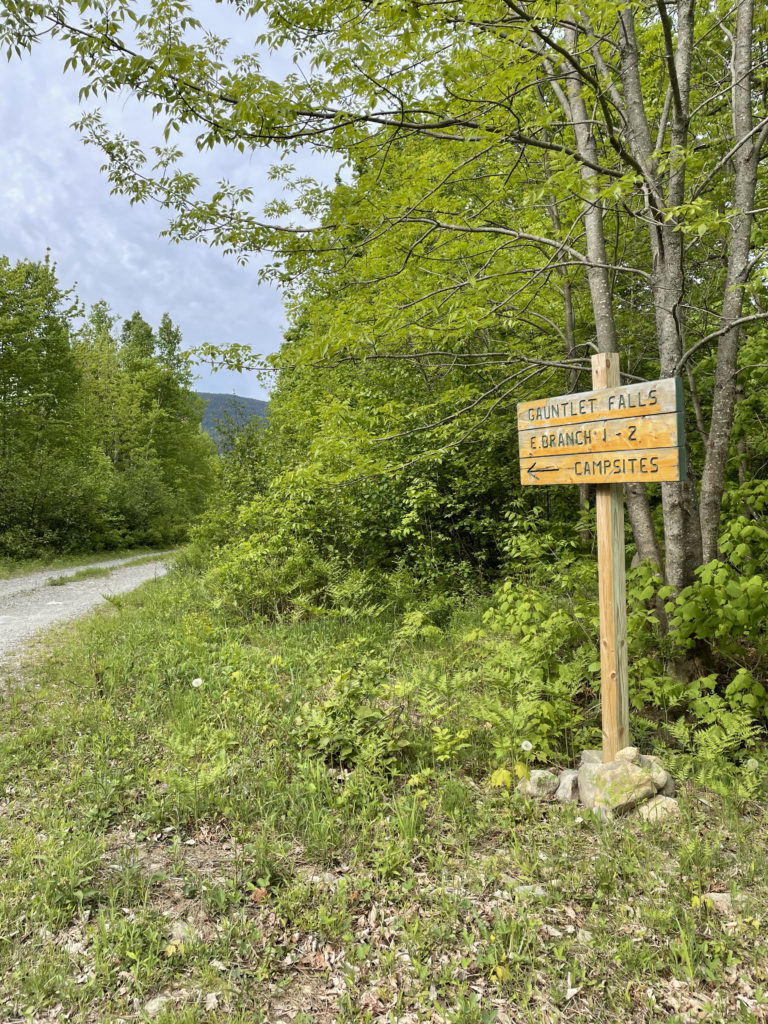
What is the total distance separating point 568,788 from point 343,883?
1.49 metres

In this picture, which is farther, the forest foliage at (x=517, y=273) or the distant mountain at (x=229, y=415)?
the distant mountain at (x=229, y=415)

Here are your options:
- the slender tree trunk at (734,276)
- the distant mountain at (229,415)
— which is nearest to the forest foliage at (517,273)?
the slender tree trunk at (734,276)

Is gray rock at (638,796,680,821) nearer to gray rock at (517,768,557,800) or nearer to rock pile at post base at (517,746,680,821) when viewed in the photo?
rock pile at post base at (517,746,680,821)

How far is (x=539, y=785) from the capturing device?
352 centimetres

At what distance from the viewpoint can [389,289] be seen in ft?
20.2

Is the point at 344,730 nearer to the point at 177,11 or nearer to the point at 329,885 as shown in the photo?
the point at 329,885

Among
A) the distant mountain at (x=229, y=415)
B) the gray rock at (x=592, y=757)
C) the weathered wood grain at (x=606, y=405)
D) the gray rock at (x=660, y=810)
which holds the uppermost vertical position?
the distant mountain at (x=229, y=415)

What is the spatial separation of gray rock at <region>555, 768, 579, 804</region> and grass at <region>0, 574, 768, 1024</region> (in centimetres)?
A: 20

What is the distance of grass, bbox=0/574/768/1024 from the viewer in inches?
89.3

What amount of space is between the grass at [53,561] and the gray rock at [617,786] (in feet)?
47.2

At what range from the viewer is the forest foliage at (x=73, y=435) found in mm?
17984

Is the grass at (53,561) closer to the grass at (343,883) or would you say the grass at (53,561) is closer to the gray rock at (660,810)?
the grass at (343,883)

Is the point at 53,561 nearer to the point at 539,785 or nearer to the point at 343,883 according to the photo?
the point at 343,883

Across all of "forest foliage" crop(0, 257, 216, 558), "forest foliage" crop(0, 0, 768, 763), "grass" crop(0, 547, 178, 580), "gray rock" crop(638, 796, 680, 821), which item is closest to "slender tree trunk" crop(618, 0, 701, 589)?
"forest foliage" crop(0, 0, 768, 763)
